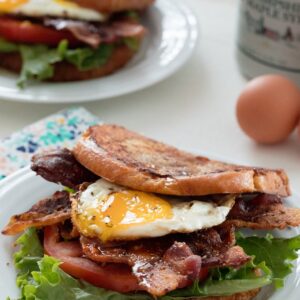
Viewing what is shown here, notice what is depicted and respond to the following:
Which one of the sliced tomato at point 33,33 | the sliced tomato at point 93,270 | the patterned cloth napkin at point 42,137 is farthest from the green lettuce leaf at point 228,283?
the sliced tomato at point 33,33

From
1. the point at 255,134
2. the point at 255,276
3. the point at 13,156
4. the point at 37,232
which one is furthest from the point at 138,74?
the point at 255,276

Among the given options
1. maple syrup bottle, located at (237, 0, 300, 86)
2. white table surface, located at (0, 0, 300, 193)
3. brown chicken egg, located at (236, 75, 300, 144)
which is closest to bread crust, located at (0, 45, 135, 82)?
white table surface, located at (0, 0, 300, 193)

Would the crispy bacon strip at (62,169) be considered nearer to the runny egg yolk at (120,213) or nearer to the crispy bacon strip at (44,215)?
the crispy bacon strip at (44,215)

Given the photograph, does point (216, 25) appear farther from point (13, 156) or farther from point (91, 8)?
point (13, 156)

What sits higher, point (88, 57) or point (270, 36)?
point (270, 36)

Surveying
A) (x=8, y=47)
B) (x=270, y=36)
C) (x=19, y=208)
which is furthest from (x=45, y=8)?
(x=19, y=208)

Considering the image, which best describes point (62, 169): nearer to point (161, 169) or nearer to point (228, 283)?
point (161, 169)
